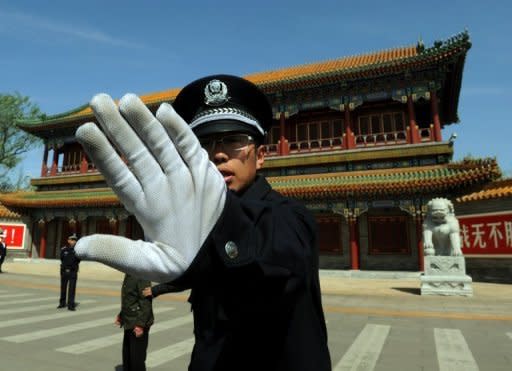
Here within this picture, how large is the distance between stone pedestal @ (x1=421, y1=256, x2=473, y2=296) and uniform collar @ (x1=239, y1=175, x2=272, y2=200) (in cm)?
947

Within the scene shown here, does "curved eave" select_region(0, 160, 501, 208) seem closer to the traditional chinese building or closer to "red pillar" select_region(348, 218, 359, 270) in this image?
the traditional chinese building

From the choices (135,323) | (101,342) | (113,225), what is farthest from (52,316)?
(113,225)

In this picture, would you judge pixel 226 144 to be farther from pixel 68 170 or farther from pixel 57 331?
pixel 68 170

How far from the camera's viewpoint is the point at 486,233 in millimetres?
12039

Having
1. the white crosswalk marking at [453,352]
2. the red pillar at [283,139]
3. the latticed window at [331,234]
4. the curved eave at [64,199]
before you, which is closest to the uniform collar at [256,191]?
the white crosswalk marking at [453,352]

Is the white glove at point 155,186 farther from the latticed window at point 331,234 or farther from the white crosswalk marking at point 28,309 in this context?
the latticed window at point 331,234

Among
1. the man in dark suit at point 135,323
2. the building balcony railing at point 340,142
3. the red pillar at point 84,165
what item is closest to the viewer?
the man in dark suit at point 135,323

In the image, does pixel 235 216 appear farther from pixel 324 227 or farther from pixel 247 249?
pixel 324 227

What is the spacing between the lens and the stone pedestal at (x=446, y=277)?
8883 millimetres

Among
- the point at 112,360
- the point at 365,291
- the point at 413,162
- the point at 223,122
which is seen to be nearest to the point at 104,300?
the point at 112,360

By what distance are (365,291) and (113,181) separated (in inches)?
399

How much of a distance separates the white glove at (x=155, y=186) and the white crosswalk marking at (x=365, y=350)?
3588 mm

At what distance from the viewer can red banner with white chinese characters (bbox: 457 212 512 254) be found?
11414 mm

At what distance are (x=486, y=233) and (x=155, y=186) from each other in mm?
14182
